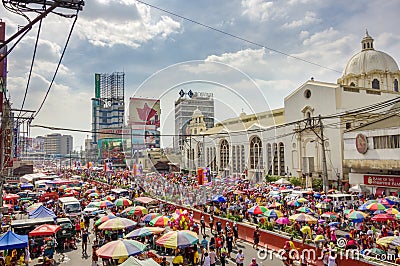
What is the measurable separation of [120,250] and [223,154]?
45472mm

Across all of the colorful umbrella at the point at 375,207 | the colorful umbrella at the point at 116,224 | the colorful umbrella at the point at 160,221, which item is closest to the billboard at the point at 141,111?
the colorful umbrella at the point at 160,221

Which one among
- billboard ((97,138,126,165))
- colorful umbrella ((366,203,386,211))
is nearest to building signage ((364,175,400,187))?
colorful umbrella ((366,203,386,211))

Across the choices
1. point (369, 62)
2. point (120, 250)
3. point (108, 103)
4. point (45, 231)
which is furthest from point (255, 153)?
point (108, 103)

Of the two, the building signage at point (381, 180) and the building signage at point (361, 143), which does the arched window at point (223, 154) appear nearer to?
the building signage at point (361, 143)

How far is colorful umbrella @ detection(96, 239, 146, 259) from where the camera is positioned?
1130 cm

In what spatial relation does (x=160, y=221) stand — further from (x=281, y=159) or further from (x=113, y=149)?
(x=113, y=149)

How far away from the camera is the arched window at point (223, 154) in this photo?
5507cm

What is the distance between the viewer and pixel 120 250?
1153 centimetres

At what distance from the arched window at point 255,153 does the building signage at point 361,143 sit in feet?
60.2

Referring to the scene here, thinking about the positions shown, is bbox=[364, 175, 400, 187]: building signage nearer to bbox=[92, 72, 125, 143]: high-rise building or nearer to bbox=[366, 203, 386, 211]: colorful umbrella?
bbox=[366, 203, 386, 211]: colorful umbrella

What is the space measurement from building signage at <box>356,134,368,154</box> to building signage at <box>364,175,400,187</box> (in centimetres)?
253

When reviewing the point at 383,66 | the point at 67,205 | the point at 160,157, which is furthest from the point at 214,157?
the point at 67,205

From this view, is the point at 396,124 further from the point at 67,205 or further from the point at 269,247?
the point at 67,205

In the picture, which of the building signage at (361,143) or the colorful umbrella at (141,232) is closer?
the colorful umbrella at (141,232)
